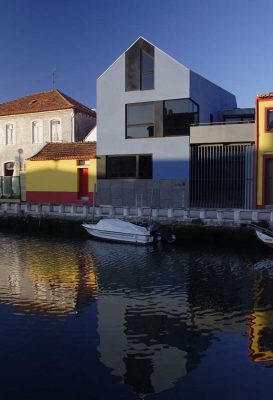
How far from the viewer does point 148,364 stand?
8406 millimetres

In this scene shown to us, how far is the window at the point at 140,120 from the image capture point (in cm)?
2752

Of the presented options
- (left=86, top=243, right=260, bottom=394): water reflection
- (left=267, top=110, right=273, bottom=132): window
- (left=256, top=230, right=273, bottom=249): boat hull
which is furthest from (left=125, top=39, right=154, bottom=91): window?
(left=86, top=243, right=260, bottom=394): water reflection

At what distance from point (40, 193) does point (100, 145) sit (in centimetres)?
575

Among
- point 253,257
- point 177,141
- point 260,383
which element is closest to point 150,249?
point 253,257

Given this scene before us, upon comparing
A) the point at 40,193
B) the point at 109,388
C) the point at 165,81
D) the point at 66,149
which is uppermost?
the point at 165,81

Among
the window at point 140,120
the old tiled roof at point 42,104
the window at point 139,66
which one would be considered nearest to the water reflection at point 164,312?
the window at point 140,120

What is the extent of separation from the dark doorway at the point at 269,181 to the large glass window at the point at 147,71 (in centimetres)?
815

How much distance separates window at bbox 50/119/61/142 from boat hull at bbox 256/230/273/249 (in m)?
19.8

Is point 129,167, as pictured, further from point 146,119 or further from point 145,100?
point 145,100

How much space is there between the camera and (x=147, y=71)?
90.4 feet

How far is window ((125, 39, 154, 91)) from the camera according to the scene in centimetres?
2740

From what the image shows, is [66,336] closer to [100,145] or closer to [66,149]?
[100,145]

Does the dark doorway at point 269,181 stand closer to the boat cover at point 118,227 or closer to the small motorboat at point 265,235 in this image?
the small motorboat at point 265,235

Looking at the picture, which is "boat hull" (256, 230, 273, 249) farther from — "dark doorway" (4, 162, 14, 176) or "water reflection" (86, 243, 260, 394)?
"dark doorway" (4, 162, 14, 176)
